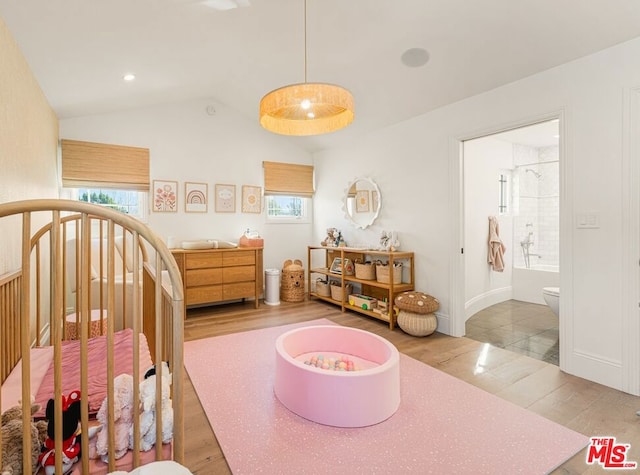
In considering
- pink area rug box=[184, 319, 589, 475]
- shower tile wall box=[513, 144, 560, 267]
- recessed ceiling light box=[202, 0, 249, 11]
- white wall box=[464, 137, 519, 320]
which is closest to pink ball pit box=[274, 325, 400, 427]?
pink area rug box=[184, 319, 589, 475]

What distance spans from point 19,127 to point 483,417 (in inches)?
135

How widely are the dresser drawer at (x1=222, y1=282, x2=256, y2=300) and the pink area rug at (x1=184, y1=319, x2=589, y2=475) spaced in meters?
1.91

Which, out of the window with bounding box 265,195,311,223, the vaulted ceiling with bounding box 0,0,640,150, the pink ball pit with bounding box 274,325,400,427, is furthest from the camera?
the window with bounding box 265,195,311,223

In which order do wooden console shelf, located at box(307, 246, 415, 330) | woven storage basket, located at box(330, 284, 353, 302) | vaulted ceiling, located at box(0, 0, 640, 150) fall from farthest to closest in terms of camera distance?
woven storage basket, located at box(330, 284, 353, 302), wooden console shelf, located at box(307, 246, 415, 330), vaulted ceiling, located at box(0, 0, 640, 150)

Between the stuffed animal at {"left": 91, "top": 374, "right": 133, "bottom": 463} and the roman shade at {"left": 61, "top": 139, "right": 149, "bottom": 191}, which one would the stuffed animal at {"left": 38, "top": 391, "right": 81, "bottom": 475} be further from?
the roman shade at {"left": 61, "top": 139, "right": 149, "bottom": 191}

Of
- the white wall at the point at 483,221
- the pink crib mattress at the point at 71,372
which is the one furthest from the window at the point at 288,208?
the pink crib mattress at the point at 71,372

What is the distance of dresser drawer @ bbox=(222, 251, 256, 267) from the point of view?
4.28 metres

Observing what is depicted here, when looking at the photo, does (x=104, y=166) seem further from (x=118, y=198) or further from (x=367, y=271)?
(x=367, y=271)

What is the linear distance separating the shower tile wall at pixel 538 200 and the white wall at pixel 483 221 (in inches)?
10.1

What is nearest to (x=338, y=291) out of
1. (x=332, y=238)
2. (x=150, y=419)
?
(x=332, y=238)

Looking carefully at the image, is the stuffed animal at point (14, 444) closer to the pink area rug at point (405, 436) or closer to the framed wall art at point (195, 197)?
the pink area rug at point (405, 436)

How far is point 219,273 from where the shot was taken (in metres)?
4.23

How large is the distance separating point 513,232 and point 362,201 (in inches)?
97.1

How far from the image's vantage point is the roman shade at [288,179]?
5.01m
